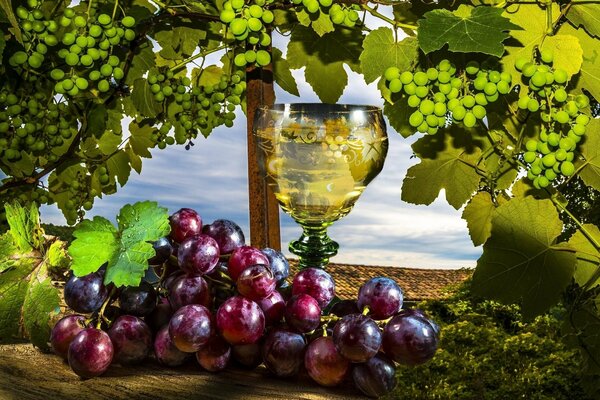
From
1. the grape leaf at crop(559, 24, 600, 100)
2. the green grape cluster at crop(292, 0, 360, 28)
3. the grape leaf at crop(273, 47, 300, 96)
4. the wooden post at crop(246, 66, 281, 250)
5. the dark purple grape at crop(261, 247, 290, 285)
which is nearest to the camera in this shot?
the dark purple grape at crop(261, 247, 290, 285)

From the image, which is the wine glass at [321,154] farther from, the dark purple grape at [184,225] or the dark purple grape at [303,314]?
the dark purple grape at [303,314]

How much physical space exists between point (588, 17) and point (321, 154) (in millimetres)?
613

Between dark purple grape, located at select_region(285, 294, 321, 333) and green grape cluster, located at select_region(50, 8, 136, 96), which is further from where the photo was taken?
green grape cluster, located at select_region(50, 8, 136, 96)

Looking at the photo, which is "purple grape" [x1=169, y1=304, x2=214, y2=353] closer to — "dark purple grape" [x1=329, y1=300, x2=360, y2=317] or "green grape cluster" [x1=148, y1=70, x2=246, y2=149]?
"dark purple grape" [x1=329, y1=300, x2=360, y2=317]

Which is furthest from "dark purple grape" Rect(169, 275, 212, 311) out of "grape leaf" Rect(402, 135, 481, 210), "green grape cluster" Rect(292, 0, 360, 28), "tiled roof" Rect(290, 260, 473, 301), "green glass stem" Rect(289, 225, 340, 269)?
"tiled roof" Rect(290, 260, 473, 301)

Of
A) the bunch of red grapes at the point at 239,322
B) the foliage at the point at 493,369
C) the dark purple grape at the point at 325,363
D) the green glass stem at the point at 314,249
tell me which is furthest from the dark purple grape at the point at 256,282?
the foliage at the point at 493,369

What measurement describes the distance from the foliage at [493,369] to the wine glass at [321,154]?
2379mm

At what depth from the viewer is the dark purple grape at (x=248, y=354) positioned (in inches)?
44.8

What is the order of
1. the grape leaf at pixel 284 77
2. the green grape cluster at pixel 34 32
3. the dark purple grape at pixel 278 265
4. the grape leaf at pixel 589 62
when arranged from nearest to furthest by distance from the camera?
the dark purple grape at pixel 278 265, the grape leaf at pixel 589 62, the green grape cluster at pixel 34 32, the grape leaf at pixel 284 77

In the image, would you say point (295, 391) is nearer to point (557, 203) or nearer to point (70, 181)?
point (557, 203)

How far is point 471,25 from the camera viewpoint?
47.4 inches

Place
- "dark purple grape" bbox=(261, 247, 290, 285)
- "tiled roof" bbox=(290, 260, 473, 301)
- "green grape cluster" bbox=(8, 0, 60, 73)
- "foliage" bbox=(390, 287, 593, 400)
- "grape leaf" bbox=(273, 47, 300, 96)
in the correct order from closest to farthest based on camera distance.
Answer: "dark purple grape" bbox=(261, 247, 290, 285), "green grape cluster" bbox=(8, 0, 60, 73), "grape leaf" bbox=(273, 47, 300, 96), "foliage" bbox=(390, 287, 593, 400), "tiled roof" bbox=(290, 260, 473, 301)

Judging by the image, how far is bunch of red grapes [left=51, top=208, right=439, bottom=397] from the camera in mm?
1071

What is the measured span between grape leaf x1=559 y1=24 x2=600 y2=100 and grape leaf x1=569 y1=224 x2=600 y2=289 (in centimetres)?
30
